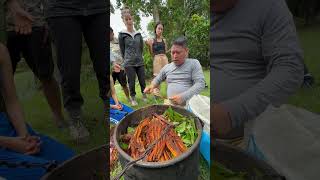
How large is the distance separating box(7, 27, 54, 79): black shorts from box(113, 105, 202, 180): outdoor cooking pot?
1.28ft

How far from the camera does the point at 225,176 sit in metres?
1.49

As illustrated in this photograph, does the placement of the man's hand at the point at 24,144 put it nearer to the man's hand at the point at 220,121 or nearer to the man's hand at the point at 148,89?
the man's hand at the point at 148,89

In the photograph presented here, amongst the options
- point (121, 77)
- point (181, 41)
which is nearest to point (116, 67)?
point (121, 77)

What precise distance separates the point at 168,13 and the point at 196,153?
520 millimetres

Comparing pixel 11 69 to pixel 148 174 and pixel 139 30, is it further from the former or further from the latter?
pixel 148 174

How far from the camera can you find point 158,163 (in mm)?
1415

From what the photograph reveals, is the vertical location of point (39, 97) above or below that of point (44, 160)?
above

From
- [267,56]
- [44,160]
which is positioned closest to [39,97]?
[44,160]

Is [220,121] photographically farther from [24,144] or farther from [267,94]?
[24,144]

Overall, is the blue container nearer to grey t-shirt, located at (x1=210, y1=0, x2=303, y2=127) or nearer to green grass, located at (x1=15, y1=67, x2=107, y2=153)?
grey t-shirt, located at (x1=210, y1=0, x2=303, y2=127)

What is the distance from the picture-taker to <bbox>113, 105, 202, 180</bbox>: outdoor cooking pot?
55.6 inches

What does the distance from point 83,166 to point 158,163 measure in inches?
16.9

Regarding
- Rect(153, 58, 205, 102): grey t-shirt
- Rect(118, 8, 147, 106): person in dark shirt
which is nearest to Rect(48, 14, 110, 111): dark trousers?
Rect(118, 8, 147, 106): person in dark shirt

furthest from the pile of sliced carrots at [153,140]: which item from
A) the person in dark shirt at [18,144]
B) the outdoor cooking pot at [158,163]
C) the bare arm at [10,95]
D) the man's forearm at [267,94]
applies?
the bare arm at [10,95]
